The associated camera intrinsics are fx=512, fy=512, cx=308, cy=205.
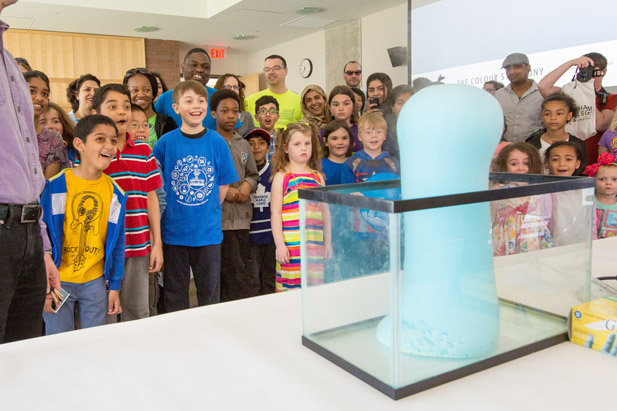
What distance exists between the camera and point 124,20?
7457mm

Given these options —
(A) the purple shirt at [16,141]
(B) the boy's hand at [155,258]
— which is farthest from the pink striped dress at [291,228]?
(A) the purple shirt at [16,141]

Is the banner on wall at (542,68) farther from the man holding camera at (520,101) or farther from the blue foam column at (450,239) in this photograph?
the blue foam column at (450,239)

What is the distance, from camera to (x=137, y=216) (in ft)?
6.45

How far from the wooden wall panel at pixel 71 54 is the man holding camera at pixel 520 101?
667 cm

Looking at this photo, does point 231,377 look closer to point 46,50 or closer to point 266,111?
point 266,111

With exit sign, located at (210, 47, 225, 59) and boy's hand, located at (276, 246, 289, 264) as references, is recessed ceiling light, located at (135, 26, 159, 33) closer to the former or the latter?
exit sign, located at (210, 47, 225, 59)

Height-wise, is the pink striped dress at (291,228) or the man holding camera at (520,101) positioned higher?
the man holding camera at (520,101)

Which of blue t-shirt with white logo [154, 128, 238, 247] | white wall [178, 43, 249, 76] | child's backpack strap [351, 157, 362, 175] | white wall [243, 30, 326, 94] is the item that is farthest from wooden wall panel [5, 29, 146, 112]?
child's backpack strap [351, 157, 362, 175]

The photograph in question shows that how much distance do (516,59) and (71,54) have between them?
6.93 m

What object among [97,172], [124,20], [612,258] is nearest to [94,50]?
[124,20]

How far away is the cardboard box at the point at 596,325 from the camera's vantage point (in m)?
0.59

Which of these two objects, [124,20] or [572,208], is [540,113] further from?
[124,20]

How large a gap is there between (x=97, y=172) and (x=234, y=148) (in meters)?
0.88

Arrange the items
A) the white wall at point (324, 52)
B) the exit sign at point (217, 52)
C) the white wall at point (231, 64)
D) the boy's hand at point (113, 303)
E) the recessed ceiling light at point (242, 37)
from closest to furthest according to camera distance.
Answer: the boy's hand at point (113, 303) < the white wall at point (324, 52) < the recessed ceiling light at point (242, 37) < the exit sign at point (217, 52) < the white wall at point (231, 64)
